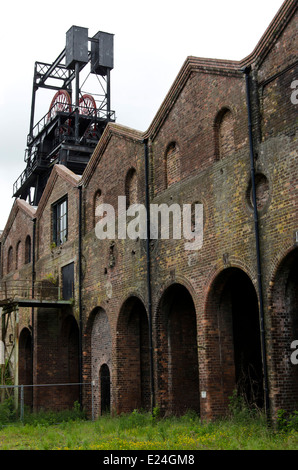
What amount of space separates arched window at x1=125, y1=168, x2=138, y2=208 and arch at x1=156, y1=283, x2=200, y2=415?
4.06m

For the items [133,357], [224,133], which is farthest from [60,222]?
[224,133]

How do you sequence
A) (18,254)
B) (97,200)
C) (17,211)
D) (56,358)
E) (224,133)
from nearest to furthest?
(224,133) → (97,200) → (56,358) → (18,254) → (17,211)

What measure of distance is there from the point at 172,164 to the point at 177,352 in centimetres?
591

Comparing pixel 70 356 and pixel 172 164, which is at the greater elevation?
pixel 172 164

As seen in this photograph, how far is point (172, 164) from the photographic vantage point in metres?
19.0

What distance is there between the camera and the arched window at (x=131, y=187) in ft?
69.3

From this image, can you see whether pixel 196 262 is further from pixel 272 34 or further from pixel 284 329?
pixel 272 34

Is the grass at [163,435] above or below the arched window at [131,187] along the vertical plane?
below

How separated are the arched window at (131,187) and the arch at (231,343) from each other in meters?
5.64

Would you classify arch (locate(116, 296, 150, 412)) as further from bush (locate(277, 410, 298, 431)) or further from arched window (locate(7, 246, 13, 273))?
arched window (locate(7, 246, 13, 273))

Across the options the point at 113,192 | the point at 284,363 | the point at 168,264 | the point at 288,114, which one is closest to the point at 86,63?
the point at 113,192

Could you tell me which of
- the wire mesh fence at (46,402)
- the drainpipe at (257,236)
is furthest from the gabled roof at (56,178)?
the drainpipe at (257,236)

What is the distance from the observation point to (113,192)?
22.6 m

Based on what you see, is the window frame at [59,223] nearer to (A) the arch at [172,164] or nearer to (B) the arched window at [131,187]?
(B) the arched window at [131,187]
